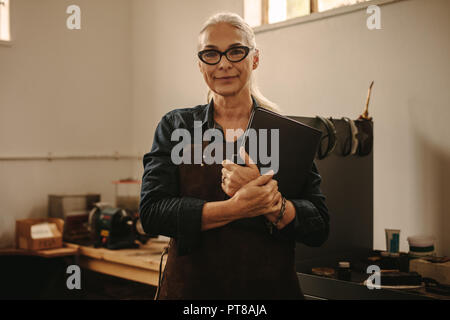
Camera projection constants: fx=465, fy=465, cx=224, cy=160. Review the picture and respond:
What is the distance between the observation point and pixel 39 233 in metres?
3.38

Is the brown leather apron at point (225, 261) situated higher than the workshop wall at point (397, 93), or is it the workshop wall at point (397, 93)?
the workshop wall at point (397, 93)

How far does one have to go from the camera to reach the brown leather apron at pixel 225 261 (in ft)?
3.62

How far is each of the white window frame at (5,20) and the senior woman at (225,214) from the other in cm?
314

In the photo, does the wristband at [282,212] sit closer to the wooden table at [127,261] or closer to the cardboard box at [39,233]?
the wooden table at [127,261]

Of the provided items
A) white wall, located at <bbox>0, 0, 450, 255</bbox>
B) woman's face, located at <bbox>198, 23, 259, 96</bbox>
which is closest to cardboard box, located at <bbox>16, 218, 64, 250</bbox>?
white wall, located at <bbox>0, 0, 450, 255</bbox>

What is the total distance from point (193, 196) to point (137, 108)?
3.52 m

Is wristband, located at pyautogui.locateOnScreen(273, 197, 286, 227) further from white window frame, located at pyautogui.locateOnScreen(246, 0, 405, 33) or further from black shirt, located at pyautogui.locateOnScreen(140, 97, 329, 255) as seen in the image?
white window frame, located at pyautogui.locateOnScreen(246, 0, 405, 33)

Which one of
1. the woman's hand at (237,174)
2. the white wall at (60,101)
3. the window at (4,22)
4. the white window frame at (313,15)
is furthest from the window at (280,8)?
the woman's hand at (237,174)

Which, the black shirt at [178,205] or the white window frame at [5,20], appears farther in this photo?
the white window frame at [5,20]

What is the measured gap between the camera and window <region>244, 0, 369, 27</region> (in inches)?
123

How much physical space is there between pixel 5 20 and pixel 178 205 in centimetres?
340


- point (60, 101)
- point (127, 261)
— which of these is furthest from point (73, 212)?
point (60, 101)
